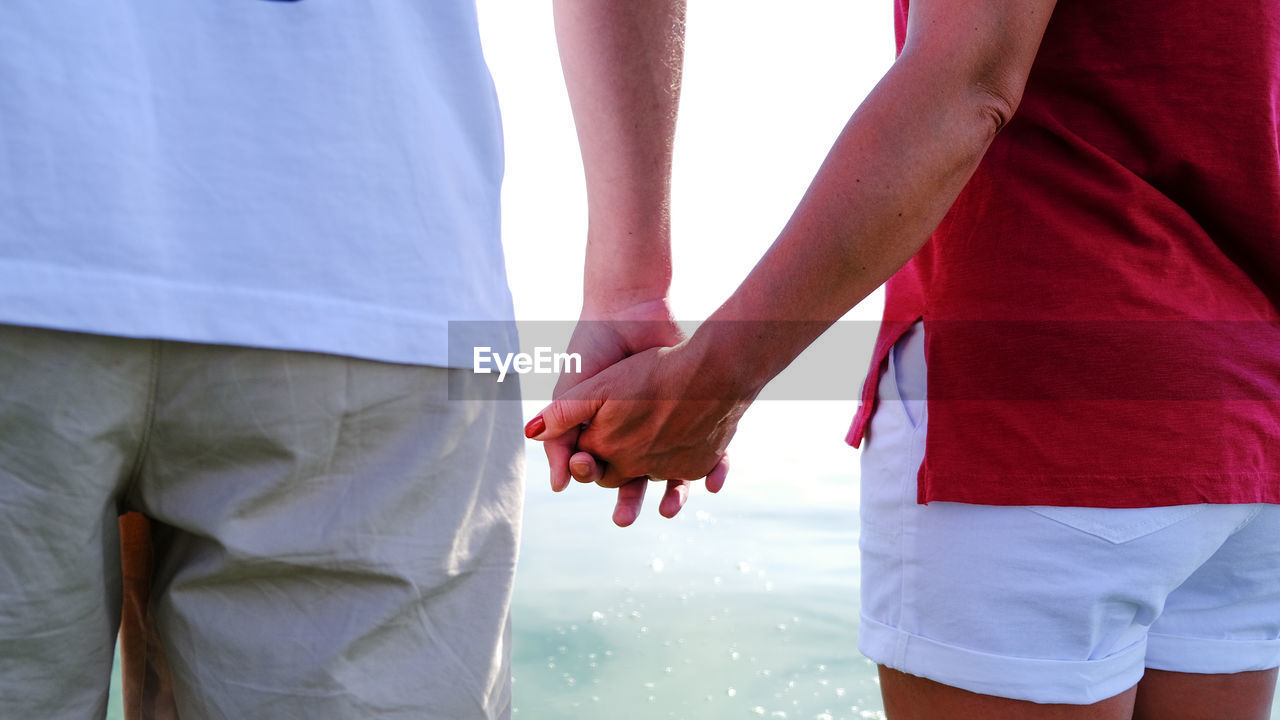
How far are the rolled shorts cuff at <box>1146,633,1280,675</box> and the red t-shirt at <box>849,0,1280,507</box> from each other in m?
0.17

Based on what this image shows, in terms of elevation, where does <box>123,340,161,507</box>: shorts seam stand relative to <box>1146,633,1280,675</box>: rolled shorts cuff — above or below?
above

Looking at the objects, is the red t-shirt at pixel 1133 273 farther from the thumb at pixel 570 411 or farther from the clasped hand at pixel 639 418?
the thumb at pixel 570 411

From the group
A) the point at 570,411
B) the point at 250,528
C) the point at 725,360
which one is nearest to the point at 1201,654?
the point at 725,360

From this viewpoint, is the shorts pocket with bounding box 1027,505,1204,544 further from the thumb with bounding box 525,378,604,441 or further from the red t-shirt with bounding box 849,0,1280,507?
the thumb with bounding box 525,378,604,441

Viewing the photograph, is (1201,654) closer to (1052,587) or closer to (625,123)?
(1052,587)

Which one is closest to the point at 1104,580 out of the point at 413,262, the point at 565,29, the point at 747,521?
the point at 413,262

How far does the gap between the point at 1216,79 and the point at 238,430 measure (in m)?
0.80

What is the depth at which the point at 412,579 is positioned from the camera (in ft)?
1.92

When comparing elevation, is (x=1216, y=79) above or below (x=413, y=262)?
above

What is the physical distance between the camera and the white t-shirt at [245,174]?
0.48 meters

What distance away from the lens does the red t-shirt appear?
742 millimetres

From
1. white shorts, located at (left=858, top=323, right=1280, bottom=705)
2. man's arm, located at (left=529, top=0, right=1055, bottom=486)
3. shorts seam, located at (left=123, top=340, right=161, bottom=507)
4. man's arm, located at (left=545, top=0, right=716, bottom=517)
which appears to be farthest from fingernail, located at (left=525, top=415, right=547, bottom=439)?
shorts seam, located at (left=123, top=340, right=161, bottom=507)

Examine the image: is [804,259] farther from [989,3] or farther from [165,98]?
[165,98]

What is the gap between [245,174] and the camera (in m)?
0.53
